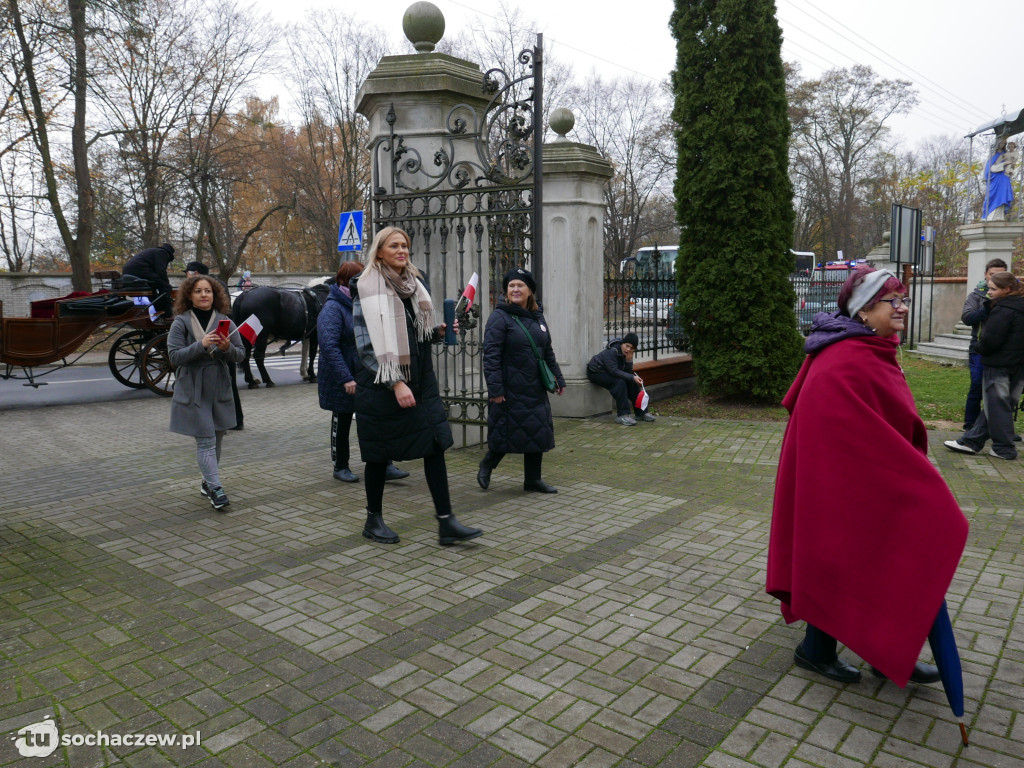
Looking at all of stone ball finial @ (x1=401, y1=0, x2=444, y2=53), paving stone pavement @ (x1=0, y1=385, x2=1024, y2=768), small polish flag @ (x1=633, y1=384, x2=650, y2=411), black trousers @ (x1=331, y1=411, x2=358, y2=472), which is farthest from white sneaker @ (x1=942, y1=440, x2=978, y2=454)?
stone ball finial @ (x1=401, y1=0, x2=444, y2=53)

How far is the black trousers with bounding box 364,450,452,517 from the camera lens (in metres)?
4.99

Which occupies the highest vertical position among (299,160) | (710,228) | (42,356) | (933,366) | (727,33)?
(299,160)

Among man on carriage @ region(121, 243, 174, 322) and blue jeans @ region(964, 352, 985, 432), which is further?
man on carriage @ region(121, 243, 174, 322)

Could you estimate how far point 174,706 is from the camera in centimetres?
309

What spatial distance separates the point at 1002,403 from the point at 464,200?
5523 millimetres

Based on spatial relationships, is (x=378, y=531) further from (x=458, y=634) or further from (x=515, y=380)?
(x=515, y=380)

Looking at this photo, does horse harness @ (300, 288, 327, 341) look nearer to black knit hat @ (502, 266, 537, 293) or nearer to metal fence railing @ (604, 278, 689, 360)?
metal fence railing @ (604, 278, 689, 360)

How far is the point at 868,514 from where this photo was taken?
9.68 feet

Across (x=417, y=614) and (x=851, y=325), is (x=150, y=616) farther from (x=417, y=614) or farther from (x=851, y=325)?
(x=851, y=325)

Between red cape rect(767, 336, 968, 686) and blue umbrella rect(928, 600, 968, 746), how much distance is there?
0.34 feet

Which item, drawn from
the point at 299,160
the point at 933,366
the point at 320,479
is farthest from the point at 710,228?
the point at 299,160

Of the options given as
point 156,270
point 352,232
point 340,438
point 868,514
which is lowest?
point 340,438

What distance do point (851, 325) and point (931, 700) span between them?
1.53 m

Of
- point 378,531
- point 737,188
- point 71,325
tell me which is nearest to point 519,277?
point 378,531
